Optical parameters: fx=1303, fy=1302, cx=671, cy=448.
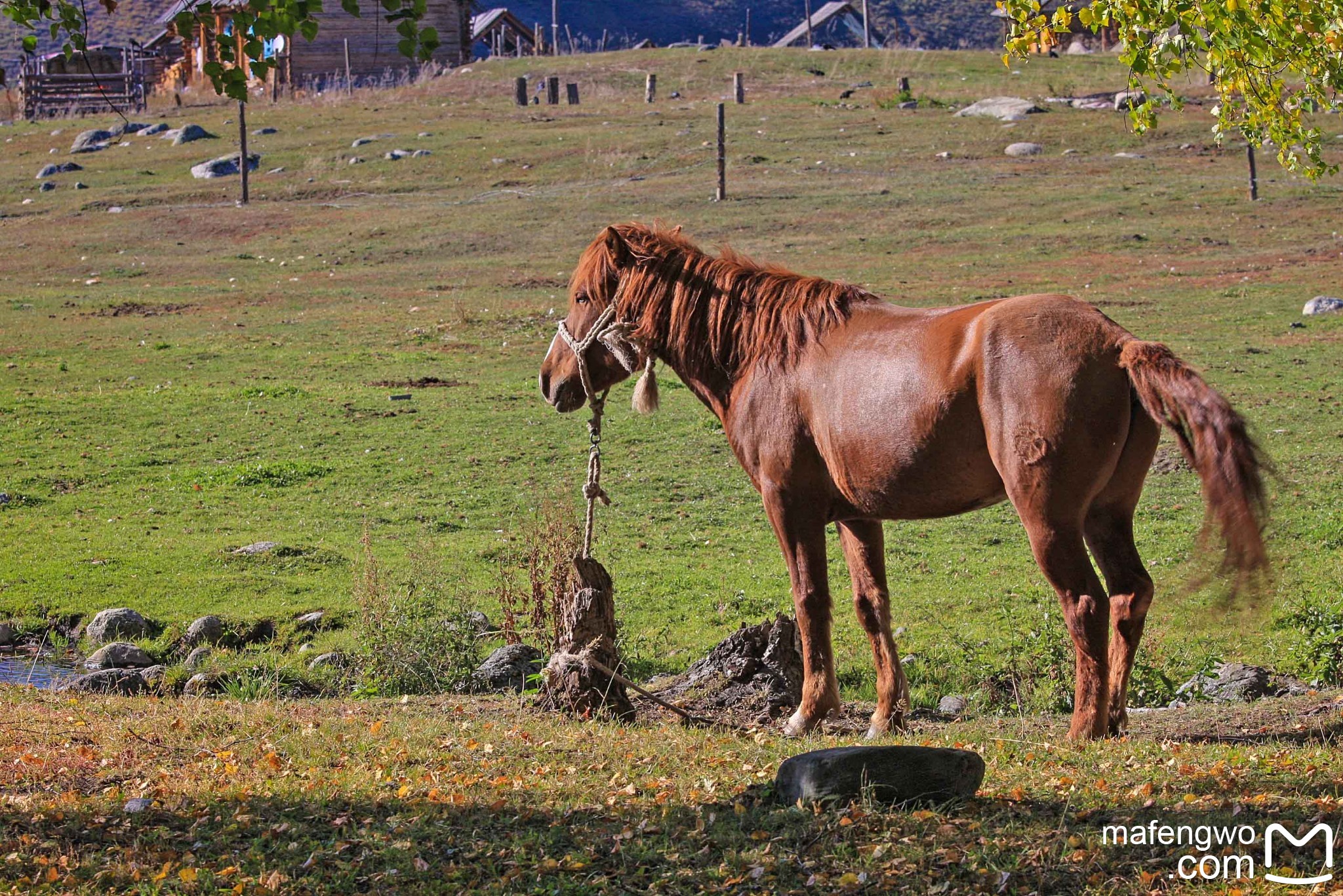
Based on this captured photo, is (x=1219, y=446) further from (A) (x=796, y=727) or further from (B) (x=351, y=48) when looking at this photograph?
(B) (x=351, y=48)

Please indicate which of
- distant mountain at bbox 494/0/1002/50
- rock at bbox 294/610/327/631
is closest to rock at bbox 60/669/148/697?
rock at bbox 294/610/327/631

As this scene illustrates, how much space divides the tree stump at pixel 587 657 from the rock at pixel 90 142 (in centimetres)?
4097

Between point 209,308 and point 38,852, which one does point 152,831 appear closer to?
point 38,852

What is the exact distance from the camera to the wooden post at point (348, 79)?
5300cm

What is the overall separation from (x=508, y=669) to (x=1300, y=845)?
210 inches

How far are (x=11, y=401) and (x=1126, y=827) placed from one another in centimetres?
1685

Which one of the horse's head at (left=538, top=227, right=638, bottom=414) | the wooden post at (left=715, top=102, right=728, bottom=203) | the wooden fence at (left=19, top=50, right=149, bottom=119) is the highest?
the wooden fence at (left=19, top=50, right=149, bottom=119)

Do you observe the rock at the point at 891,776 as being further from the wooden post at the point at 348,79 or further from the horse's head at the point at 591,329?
the wooden post at the point at 348,79

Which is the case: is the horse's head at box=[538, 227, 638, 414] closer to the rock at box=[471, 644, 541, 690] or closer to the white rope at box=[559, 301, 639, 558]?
the white rope at box=[559, 301, 639, 558]

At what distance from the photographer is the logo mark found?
4008 millimetres

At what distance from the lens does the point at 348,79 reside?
53812 millimetres

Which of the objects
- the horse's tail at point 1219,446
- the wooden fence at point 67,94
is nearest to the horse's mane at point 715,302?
the horse's tail at point 1219,446

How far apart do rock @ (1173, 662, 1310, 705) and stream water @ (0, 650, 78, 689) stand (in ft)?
24.6

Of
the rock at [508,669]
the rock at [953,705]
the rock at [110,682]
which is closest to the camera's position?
the rock at [953,705]
